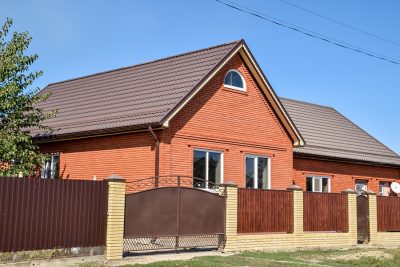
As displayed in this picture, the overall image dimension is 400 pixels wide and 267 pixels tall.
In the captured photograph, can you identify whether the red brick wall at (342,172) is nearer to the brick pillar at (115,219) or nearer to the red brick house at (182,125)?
the red brick house at (182,125)

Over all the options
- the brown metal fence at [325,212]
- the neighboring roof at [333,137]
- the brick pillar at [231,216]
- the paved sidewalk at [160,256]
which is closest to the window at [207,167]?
the brick pillar at [231,216]

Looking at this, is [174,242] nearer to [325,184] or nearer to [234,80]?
[234,80]

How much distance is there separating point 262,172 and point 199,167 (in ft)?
10.4

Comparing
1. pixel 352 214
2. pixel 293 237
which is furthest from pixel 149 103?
pixel 352 214

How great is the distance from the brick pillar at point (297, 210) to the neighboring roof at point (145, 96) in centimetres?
405

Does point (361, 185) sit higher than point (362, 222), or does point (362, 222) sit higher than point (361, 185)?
point (361, 185)

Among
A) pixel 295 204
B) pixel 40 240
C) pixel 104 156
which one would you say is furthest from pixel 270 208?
pixel 40 240

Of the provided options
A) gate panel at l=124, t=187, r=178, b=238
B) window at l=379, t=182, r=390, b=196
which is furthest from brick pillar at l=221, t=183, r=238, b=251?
window at l=379, t=182, r=390, b=196

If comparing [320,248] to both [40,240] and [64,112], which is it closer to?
[40,240]

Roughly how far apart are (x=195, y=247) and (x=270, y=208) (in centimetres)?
278

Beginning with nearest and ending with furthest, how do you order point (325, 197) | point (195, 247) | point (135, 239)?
point (135, 239) → point (195, 247) → point (325, 197)

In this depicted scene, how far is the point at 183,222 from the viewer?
46.9 feet

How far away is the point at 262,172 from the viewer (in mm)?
20047

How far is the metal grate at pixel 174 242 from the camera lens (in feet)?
44.9
